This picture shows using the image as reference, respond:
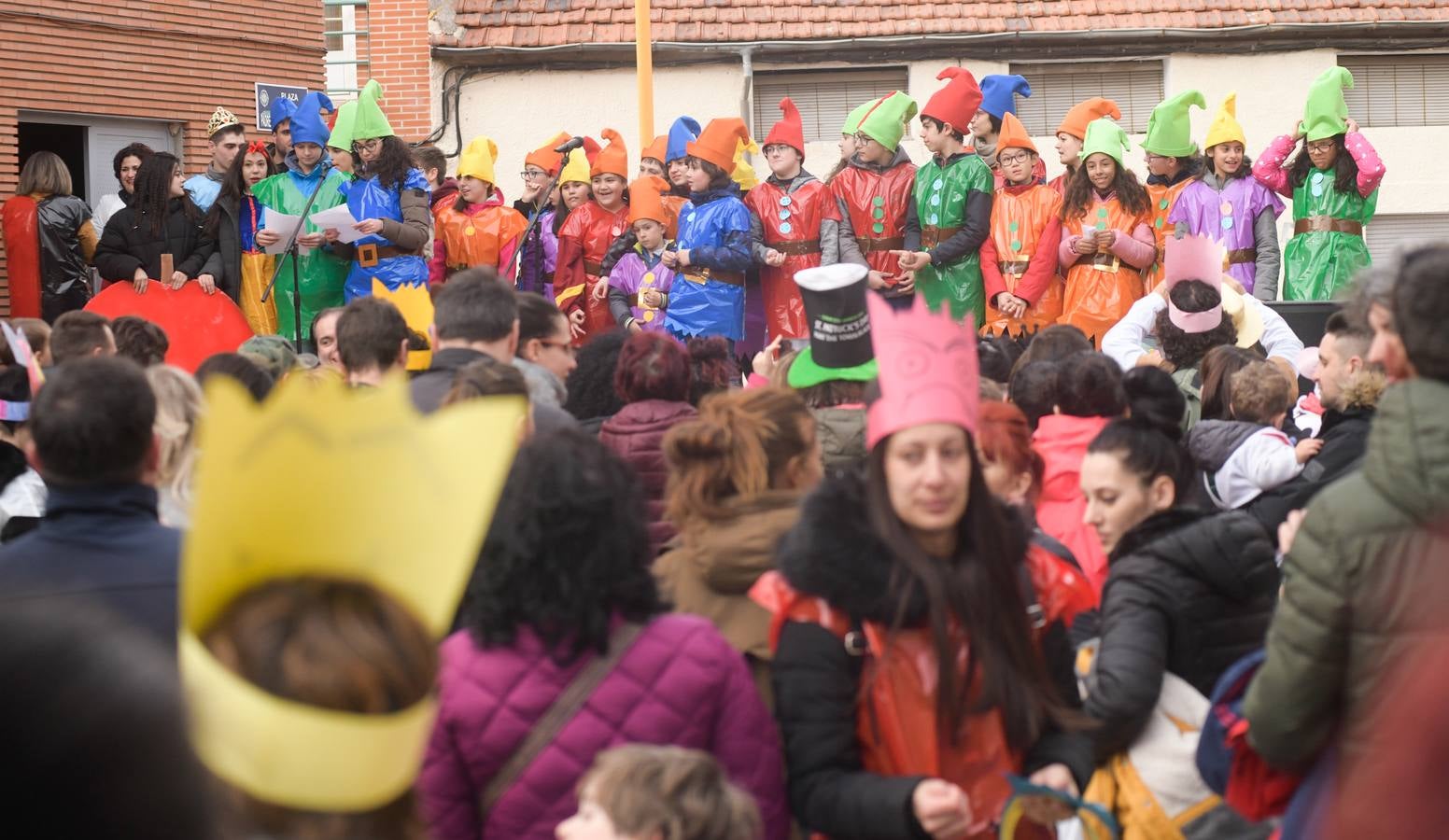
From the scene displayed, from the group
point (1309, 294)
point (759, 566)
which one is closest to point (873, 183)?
point (1309, 294)

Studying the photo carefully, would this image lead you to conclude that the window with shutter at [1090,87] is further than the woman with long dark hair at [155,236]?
Yes

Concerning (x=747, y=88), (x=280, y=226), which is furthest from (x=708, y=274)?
(x=747, y=88)

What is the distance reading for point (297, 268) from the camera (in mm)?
11305

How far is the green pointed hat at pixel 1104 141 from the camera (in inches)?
424

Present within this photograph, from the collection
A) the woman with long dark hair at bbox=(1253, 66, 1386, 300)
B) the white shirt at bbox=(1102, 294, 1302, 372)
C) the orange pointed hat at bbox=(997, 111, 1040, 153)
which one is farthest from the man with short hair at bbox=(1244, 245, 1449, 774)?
the woman with long dark hair at bbox=(1253, 66, 1386, 300)

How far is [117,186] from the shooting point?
1531cm

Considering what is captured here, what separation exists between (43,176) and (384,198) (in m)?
3.00

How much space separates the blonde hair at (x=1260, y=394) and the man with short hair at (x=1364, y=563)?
2921mm

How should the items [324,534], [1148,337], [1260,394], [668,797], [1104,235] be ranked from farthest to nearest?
[1104,235]
[1148,337]
[1260,394]
[668,797]
[324,534]

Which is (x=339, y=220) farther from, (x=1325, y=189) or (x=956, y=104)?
(x=1325, y=189)

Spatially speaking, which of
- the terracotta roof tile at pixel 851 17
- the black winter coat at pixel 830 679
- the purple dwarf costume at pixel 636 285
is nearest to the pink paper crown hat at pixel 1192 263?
the purple dwarf costume at pixel 636 285

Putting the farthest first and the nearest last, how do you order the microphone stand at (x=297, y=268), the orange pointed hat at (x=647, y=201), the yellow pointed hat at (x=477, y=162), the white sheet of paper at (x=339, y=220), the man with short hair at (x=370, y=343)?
the yellow pointed hat at (x=477, y=162) < the orange pointed hat at (x=647, y=201) < the microphone stand at (x=297, y=268) < the white sheet of paper at (x=339, y=220) < the man with short hair at (x=370, y=343)

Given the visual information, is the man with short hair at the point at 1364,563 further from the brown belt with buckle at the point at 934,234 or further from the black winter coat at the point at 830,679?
the brown belt with buckle at the point at 934,234

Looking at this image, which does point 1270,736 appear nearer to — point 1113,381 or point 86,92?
point 1113,381
